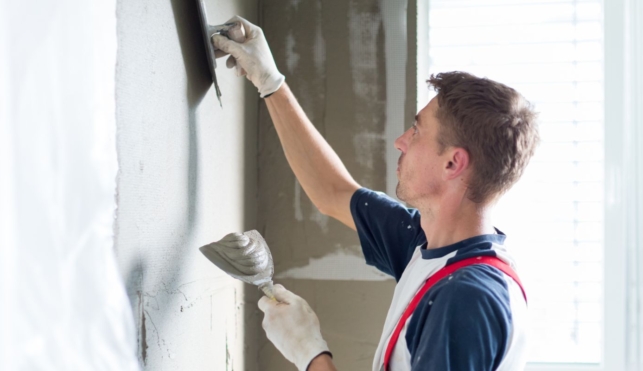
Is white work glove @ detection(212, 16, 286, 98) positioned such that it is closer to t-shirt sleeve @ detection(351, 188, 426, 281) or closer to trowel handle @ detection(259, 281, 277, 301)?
t-shirt sleeve @ detection(351, 188, 426, 281)

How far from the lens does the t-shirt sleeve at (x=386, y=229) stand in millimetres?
1696

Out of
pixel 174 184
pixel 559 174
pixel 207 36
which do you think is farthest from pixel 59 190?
pixel 559 174

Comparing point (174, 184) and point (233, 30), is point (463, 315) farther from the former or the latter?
point (233, 30)

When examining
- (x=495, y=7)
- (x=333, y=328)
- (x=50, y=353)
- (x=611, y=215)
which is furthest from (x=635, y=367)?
(x=50, y=353)

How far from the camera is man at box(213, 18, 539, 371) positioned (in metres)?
1.13

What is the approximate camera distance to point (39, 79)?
0.79 meters

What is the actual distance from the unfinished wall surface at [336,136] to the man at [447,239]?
558 mm

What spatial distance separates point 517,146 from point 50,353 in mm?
1078

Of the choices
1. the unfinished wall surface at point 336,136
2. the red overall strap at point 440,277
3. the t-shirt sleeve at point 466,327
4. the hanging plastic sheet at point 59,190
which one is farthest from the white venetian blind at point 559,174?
the hanging plastic sheet at point 59,190

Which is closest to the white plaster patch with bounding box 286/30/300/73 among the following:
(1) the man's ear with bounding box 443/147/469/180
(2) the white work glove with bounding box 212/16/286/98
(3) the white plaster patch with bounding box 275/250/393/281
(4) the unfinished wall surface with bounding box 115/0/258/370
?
(4) the unfinished wall surface with bounding box 115/0/258/370

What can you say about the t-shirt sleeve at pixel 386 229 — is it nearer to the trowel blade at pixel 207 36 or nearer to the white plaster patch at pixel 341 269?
the white plaster patch at pixel 341 269

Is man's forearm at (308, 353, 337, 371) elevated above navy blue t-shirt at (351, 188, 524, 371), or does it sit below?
below

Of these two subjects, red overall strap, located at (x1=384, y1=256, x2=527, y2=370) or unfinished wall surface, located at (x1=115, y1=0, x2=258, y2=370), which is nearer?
unfinished wall surface, located at (x1=115, y1=0, x2=258, y2=370)

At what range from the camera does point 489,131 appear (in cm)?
136
